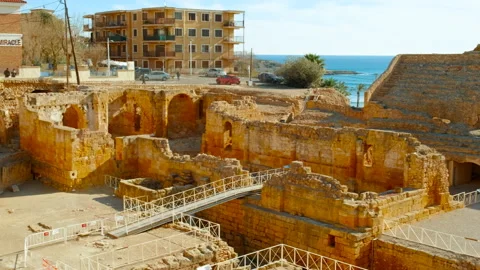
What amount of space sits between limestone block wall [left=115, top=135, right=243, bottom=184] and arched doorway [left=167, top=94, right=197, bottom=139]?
11.5 metres

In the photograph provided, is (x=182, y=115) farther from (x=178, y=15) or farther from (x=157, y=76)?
(x=178, y=15)

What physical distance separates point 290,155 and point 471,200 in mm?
8150

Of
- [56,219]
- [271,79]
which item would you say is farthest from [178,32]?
[56,219]

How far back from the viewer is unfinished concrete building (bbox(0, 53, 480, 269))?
2052 centimetres

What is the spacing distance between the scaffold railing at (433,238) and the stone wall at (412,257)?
1.84 feet

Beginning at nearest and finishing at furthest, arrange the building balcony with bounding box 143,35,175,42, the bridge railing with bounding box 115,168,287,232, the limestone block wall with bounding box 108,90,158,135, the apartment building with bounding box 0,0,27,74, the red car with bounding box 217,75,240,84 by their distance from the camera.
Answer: the bridge railing with bounding box 115,168,287,232 < the limestone block wall with bounding box 108,90,158,135 < the apartment building with bounding box 0,0,27,74 < the red car with bounding box 217,75,240,84 < the building balcony with bounding box 143,35,175,42

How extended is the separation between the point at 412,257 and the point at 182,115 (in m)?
25.5

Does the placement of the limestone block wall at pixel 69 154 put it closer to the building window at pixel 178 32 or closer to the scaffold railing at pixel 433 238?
the scaffold railing at pixel 433 238

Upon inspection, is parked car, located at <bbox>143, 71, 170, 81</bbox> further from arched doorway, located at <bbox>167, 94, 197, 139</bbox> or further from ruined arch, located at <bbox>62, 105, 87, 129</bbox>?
ruined arch, located at <bbox>62, 105, 87, 129</bbox>

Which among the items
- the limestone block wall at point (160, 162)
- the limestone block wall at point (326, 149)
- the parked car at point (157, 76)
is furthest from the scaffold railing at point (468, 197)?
the parked car at point (157, 76)

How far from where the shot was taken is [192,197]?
79.0 feet

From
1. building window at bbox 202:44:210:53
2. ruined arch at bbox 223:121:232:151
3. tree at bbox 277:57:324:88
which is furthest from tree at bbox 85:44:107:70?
ruined arch at bbox 223:121:232:151

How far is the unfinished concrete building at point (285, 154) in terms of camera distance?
67.3 feet

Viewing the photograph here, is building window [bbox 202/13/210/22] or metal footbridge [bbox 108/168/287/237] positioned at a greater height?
building window [bbox 202/13/210/22]
